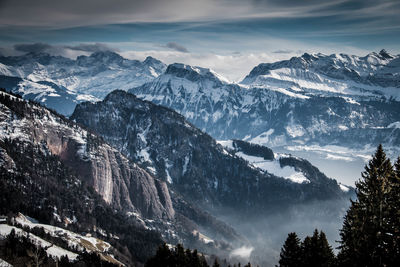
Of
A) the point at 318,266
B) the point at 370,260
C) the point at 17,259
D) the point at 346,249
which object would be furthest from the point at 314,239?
the point at 17,259

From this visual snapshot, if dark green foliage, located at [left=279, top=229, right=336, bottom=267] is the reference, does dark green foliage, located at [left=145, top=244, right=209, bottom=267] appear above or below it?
below

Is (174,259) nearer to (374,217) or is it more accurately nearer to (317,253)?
(317,253)

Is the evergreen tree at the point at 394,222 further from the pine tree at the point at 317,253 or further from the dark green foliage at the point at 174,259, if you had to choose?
the dark green foliage at the point at 174,259

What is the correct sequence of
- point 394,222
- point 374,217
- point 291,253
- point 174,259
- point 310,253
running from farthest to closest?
point 174,259, point 291,253, point 310,253, point 374,217, point 394,222

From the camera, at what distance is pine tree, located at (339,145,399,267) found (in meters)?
61.7

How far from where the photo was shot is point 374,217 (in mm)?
62688

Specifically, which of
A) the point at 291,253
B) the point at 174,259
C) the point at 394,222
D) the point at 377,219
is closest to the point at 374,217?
the point at 377,219

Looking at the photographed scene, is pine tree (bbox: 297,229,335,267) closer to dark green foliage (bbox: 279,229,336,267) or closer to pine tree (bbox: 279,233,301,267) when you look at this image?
dark green foliage (bbox: 279,229,336,267)

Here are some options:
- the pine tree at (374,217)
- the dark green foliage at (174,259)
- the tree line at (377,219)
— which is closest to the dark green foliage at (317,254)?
the tree line at (377,219)

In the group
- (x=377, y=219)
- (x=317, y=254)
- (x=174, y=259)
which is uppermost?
(x=377, y=219)

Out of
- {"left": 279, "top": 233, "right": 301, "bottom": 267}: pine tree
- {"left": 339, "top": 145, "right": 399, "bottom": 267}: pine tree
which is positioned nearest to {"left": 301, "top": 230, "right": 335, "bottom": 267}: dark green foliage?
{"left": 279, "top": 233, "right": 301, "bottom": 267}: pine tree

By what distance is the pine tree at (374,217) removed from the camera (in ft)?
202

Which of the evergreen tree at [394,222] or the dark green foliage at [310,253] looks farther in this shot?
the dark green foliage at [310,253]

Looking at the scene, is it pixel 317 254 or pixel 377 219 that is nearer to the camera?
pixel 377 219
